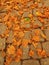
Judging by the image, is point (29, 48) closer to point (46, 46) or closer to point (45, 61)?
point (46, 46)

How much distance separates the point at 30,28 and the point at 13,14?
77 cm

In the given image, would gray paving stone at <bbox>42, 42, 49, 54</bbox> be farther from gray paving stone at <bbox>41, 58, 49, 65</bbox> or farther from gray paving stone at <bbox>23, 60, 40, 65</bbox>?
gray paving stone at <bbox>23, 60, 40, 65</bbox>

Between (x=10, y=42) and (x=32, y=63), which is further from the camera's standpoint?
(x=10, y=42)

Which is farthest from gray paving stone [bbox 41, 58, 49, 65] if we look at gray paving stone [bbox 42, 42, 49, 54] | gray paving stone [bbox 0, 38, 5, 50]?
gray paving stone [bbox 0, 38, 5, 50]

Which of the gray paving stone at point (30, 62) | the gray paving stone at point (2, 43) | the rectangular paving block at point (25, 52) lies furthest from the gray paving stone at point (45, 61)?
the gray paving stone at point (2, 43)

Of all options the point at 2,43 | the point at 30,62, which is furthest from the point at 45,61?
the point at 2,43

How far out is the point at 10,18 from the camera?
4574 millimetres

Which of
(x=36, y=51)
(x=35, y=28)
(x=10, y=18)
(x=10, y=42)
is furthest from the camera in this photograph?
(x=10, y=18)

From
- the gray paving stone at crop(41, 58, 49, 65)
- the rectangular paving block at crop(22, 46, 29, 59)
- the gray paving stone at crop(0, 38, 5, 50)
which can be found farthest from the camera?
the gray paving stone at crop(0, 38, 5, 50)

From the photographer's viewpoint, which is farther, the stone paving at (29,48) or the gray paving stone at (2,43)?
the gray paving stone at (2,43)

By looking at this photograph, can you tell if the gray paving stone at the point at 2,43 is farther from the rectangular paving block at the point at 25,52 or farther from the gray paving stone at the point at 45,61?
the gray paving stone at the point at 45,61

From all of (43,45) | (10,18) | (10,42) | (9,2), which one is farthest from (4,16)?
(43,45)

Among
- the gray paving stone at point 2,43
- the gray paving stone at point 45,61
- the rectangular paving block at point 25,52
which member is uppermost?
the gray paving stone at point 2,43

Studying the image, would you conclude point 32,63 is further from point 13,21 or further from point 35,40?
point 13,21
